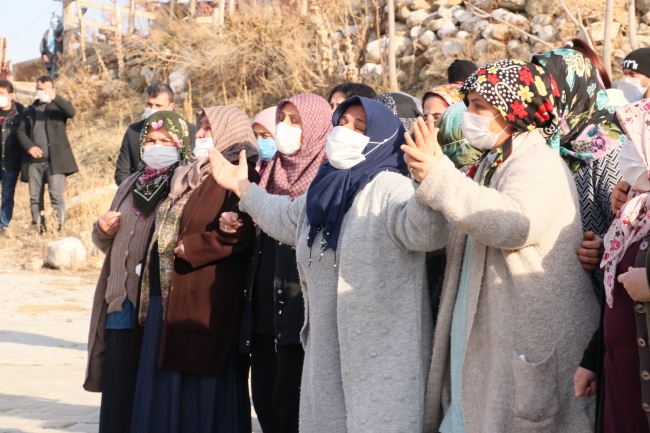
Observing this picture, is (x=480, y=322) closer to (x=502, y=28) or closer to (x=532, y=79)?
(x=532, y=79)

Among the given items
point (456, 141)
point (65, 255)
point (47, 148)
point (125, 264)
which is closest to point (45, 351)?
point (125, 264)

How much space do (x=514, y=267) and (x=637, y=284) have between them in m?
0.54

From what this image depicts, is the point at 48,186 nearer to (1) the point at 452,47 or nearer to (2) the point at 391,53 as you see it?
(2) the point at 391,53

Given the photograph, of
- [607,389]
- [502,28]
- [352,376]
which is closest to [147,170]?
[352,376]

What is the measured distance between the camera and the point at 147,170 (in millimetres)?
4941

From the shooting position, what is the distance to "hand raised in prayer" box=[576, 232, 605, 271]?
2.99 meters

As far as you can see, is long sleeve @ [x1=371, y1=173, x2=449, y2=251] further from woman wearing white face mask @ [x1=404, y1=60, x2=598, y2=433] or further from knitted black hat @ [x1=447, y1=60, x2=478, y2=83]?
knitted black hat @ [x1=447, y1=60, x2=478, y2=83]

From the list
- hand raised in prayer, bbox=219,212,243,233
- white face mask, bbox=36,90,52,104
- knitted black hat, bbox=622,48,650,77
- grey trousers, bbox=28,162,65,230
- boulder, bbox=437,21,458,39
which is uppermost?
boulder, bbox=437,21,458,39

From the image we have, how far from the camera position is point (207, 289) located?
14.5 feet

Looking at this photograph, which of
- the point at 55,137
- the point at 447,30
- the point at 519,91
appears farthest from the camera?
the point at 447,30

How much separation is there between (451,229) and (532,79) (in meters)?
0.63

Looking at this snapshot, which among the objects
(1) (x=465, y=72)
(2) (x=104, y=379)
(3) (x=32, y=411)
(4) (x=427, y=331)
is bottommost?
(3) (x=32, y=411)

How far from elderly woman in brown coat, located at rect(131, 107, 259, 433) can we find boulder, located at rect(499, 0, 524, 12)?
9.81 m

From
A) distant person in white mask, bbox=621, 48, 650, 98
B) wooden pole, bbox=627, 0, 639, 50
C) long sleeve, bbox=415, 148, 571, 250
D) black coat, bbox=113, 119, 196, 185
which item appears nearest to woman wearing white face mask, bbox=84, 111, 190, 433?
long sleeve, bbox=415, 148, 571, 250
